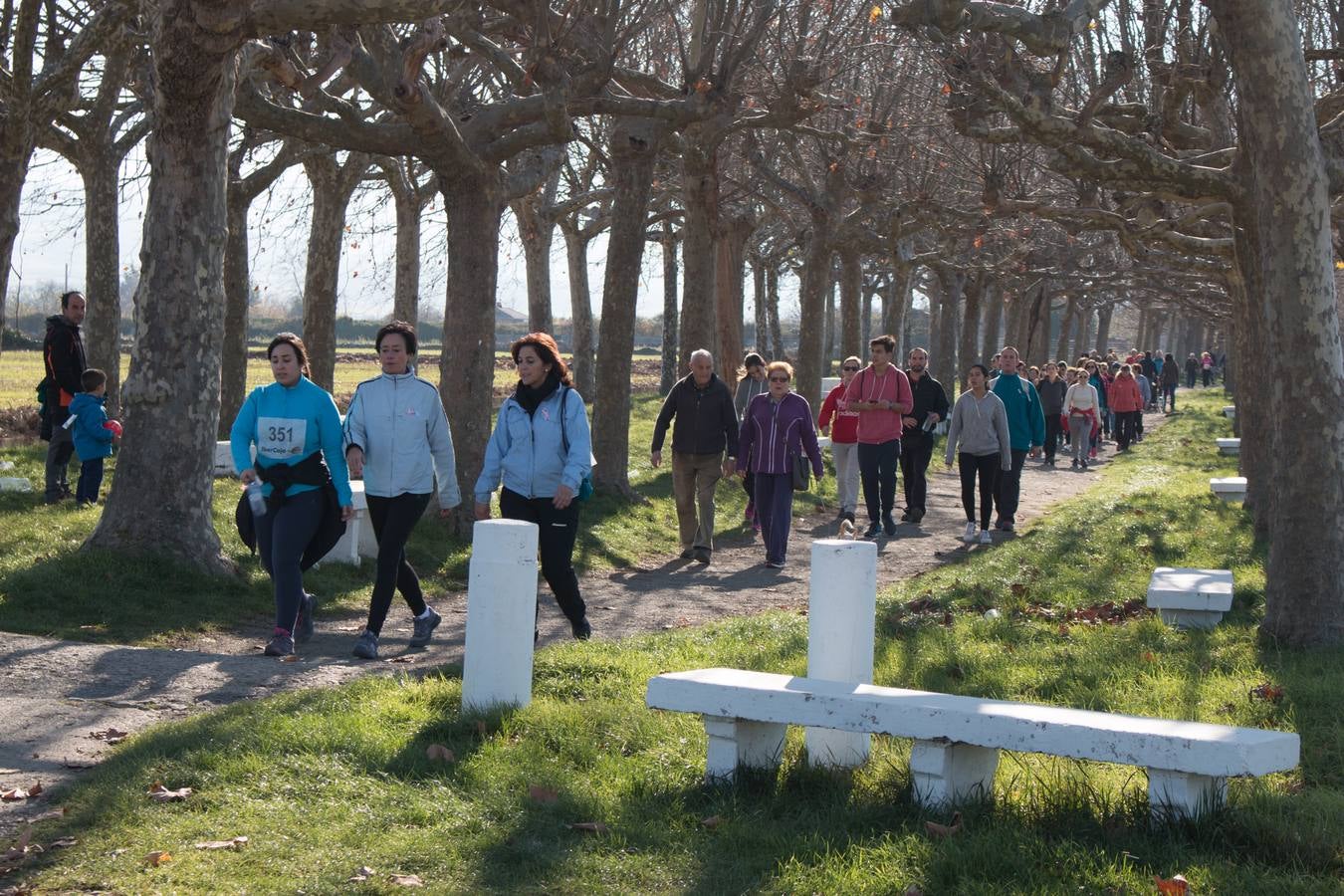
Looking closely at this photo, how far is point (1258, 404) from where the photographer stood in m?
14.5

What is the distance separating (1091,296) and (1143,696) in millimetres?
54463

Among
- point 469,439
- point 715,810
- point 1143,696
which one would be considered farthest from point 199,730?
point 469,439

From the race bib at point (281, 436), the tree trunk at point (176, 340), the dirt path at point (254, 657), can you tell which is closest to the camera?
the dirt path at point (254, 657)

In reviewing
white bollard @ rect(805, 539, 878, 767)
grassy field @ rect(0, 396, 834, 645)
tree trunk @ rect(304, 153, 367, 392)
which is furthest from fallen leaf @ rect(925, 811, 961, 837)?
tree trunk @ rect(304, 153, 367, 392)

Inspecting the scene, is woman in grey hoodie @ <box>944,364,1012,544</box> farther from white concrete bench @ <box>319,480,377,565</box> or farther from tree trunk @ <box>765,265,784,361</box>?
tree trunk @ <box>765,265,784,361</box>

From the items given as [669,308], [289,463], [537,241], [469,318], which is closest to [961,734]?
[289,463]

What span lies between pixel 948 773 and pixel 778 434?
29.4 feet

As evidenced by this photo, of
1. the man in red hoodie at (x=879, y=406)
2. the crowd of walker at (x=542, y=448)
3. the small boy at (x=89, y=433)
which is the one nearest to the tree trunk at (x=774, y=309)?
the crowd of walker at (x=542, y=448)

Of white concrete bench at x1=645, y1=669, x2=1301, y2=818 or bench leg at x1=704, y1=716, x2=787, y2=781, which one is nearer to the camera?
white concrete bench at x1=645, y1=669, x2=1301, y2=818

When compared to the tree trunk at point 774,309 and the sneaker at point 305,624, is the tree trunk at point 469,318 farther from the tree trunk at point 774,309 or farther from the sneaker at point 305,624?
the tree trunk at point 774,309

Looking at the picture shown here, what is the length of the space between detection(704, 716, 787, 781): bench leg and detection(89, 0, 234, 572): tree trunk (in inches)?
248

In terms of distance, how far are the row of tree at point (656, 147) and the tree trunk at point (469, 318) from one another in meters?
0.03

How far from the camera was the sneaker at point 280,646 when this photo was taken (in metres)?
9.10

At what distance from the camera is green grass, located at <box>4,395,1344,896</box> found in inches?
191
